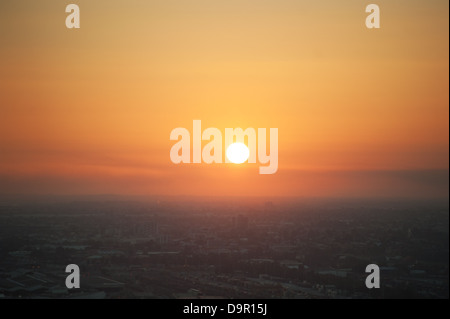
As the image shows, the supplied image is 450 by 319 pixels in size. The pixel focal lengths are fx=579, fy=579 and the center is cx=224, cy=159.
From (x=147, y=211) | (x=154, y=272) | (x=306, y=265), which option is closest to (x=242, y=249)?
(x=306, y=265)

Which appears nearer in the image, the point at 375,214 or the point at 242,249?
the point at 242,249

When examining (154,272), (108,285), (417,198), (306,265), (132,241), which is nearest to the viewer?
(108,285)
